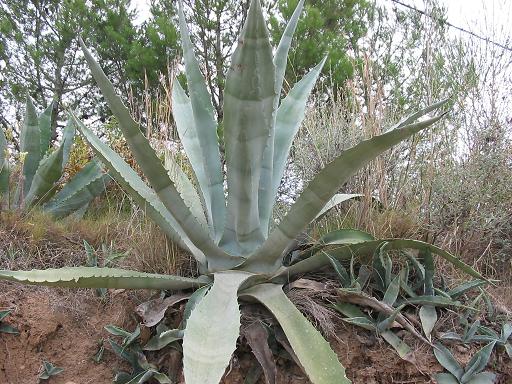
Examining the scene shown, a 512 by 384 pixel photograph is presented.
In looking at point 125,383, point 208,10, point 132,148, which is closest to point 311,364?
point 125,383

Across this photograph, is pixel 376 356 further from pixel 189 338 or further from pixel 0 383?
pixel 0 383

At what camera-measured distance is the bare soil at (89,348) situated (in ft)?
5.90

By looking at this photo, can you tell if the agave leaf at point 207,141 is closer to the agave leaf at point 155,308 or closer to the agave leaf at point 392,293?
the agave leaf at point 155,308

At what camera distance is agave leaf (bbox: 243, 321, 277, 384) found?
1.67m

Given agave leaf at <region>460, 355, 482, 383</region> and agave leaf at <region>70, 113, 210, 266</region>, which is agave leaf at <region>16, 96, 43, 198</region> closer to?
agave leaf at <region>70, 113, 210, 266</region>

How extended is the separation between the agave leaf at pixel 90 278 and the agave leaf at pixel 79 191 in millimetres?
1366

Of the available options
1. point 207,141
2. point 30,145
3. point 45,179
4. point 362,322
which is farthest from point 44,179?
point 362,322

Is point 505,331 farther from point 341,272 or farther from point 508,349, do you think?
point 341,272

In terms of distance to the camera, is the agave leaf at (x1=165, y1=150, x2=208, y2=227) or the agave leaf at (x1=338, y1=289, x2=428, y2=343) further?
the agave leaf at (x1=165, y1=150, x2=208, y2=227)

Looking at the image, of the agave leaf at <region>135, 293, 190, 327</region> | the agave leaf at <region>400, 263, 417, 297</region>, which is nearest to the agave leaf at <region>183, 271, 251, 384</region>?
the agave leaf at <region>135, 293, 190, 327</region>

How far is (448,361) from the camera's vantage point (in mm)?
1778

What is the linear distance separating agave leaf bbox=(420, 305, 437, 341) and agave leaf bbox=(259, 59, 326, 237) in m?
0.63

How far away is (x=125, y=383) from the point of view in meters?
1.78

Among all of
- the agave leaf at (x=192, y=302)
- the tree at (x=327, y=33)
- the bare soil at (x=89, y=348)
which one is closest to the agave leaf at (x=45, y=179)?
the bare soil at (x=89, y=348)
